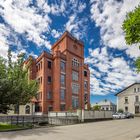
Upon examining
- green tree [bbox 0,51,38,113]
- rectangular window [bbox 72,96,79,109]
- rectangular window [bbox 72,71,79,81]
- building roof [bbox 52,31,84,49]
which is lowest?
rectangular window [bbox 72,96,79,109]

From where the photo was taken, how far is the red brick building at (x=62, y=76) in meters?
55.6

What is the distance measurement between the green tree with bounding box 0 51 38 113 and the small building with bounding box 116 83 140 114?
56.5 meters

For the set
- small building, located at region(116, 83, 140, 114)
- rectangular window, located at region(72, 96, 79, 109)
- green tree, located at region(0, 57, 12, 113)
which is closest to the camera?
green tree, located at region(0, 57, 12, 113)

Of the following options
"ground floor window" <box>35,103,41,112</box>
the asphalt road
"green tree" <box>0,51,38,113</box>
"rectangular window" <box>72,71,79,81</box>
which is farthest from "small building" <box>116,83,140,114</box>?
the asphalt road

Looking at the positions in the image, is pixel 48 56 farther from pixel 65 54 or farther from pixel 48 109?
pixel 48 109

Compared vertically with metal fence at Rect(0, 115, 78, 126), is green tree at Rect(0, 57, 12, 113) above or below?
above

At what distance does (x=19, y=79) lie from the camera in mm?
A: 27734

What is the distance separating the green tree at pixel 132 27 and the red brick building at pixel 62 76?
39.7 meters

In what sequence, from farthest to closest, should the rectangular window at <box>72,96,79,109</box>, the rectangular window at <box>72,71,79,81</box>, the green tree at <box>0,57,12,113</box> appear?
the rectangular window at <box>72,71,79,81</box>
the rectangular window at <box>72,96,79,109</box>
the green tree at <box>0,57,12,113</box>

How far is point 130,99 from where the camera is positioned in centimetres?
8162

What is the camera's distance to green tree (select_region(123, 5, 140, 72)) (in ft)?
45.8

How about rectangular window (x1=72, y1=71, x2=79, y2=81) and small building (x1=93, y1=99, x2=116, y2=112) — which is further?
small building (x1=93, y1=99, x2=116, y2=112)

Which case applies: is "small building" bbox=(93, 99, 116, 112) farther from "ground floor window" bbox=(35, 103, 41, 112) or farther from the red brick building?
"ground floor window" bbox=(35, 103, 41, 112)

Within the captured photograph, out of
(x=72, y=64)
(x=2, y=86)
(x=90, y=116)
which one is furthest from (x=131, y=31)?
(x=72, y=64)
